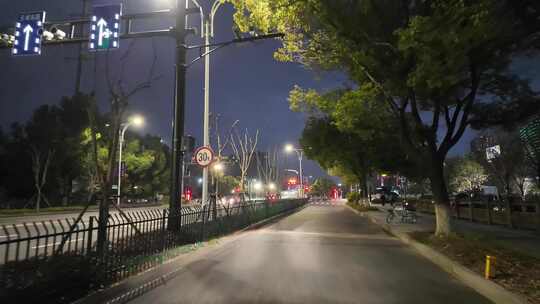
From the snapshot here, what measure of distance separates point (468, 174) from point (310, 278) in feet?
209

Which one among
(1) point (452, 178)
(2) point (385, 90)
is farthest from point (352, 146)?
(1) point (452, 178)

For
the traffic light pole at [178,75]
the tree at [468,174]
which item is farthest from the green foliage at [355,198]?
the traffic light pole at [178,75]

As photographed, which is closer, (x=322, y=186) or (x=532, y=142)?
(x=532, y=142)

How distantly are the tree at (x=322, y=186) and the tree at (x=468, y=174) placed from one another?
230 ft

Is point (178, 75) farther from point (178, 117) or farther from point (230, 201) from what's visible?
point (230, 201)

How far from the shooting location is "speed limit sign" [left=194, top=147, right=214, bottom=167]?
13.3 metres

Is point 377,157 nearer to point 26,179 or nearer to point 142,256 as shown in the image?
point 142,256

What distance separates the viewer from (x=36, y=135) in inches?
1635

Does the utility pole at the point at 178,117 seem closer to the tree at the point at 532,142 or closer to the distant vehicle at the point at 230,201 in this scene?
the distant vehicle at the point at 230,201

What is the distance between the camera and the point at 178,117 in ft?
39.3

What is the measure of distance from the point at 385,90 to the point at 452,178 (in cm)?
5806

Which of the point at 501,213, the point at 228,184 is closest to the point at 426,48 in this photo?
the point at 501,213

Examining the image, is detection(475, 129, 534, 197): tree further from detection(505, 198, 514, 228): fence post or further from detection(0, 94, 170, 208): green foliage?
detection(0, 94, 170, 208): green foliage

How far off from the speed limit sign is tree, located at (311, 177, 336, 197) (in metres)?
122
